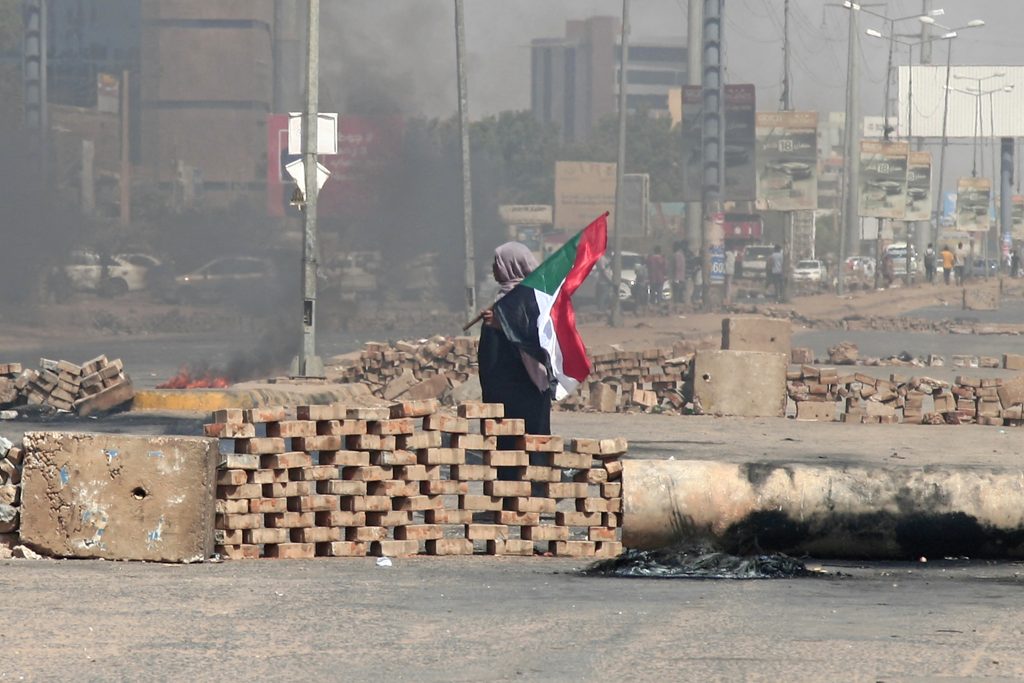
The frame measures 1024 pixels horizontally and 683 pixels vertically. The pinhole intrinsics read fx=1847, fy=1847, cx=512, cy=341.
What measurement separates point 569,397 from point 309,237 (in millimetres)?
3386

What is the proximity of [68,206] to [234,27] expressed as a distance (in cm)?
4355

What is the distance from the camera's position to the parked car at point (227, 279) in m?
46.7

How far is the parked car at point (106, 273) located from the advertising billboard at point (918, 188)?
34216 mm

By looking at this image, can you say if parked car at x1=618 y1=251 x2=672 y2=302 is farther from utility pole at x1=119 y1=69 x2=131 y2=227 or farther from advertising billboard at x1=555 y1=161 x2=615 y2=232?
utility pole at x1=119 y1=69 x2=131 y2=227

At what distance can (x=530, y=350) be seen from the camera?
10.4 metres

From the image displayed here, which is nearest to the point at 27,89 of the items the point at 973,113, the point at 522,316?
the point at 522,316

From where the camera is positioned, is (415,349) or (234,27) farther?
(234,27)

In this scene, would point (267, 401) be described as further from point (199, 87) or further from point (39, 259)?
point (199, 87)

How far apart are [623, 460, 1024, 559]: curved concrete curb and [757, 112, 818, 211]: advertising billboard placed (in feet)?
164

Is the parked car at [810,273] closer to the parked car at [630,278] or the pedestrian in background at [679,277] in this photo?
the parked car at [630,278]

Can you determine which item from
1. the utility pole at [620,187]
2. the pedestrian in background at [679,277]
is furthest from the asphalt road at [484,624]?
the pedestrian in background at [679,277]

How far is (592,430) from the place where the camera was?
52.5 ft

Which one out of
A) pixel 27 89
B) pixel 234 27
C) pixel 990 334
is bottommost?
pixel 990 334

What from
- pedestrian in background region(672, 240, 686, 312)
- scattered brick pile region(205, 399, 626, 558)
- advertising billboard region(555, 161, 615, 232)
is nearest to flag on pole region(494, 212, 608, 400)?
scattered brick pile region(205, 399, 626, 558)
